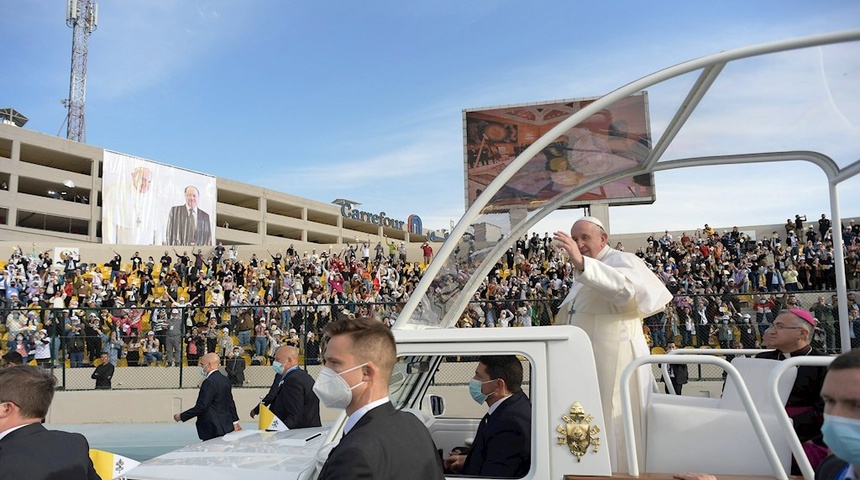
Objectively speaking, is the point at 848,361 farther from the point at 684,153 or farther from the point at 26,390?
the point at 26,390

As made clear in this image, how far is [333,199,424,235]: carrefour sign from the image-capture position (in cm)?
7912

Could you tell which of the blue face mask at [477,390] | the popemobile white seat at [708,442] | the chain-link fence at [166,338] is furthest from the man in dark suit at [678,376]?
the popemobile white seat at [708,442]

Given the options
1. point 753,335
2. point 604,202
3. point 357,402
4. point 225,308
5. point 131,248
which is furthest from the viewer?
point 131,248

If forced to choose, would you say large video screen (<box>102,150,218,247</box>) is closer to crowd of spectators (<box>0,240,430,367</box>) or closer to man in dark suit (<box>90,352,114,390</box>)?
crowd of spectators (<box>0,240,430,367</box>)

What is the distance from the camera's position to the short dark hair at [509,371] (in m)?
3.56

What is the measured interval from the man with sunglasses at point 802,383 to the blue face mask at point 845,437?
1469 millimetres

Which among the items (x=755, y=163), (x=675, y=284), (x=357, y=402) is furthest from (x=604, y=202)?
(x=357, y=402)

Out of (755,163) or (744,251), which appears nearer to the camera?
(755,163)

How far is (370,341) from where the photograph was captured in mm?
2307

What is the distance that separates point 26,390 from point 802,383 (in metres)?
3.98

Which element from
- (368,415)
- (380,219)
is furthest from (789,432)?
(380,219)

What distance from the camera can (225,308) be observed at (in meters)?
14.3

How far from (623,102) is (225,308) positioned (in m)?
12.3

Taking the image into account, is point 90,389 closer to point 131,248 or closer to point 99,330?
point 99,330
